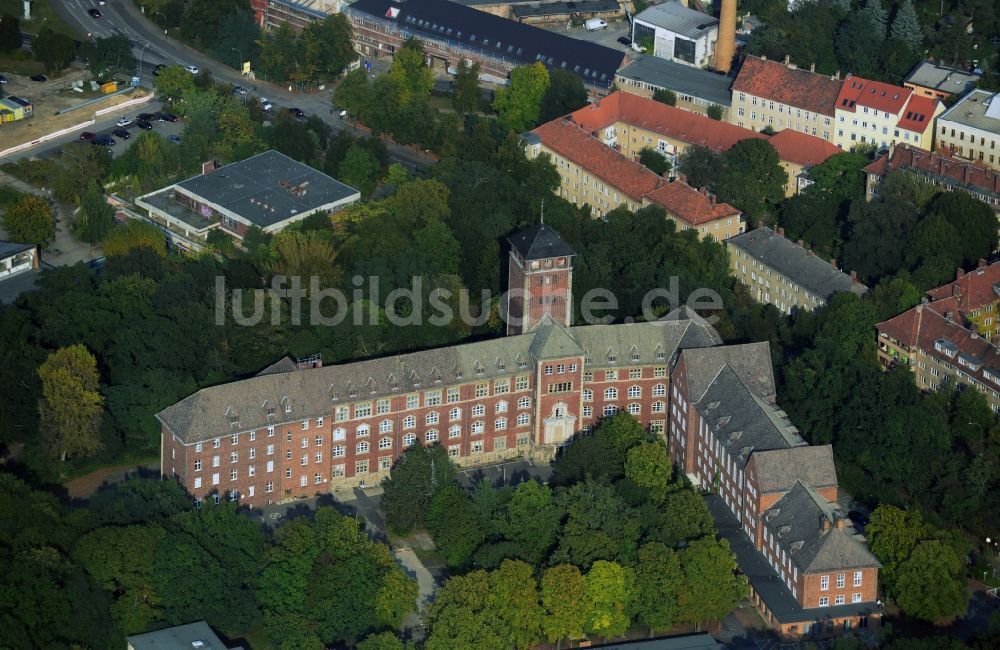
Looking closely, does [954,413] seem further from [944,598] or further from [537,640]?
[537,640]

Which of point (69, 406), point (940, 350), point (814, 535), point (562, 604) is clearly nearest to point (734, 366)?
point (940, 350)

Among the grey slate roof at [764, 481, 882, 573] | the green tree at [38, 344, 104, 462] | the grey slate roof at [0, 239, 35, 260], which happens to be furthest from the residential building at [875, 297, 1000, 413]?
the grey slate roof at [0, 239, 35, 260]

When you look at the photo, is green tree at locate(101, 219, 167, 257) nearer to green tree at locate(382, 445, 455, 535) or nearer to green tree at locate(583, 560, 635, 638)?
green tree at locate(382, 445, 455, 535)

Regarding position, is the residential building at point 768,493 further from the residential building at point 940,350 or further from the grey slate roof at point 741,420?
the residential building at point 940,350

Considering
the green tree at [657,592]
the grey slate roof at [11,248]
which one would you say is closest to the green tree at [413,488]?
the green tree at [657,592]

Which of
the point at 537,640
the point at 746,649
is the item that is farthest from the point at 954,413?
the point at 537,640

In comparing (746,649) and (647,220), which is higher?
(647,220)

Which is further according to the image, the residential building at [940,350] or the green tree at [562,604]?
the residential building at [940,350]
